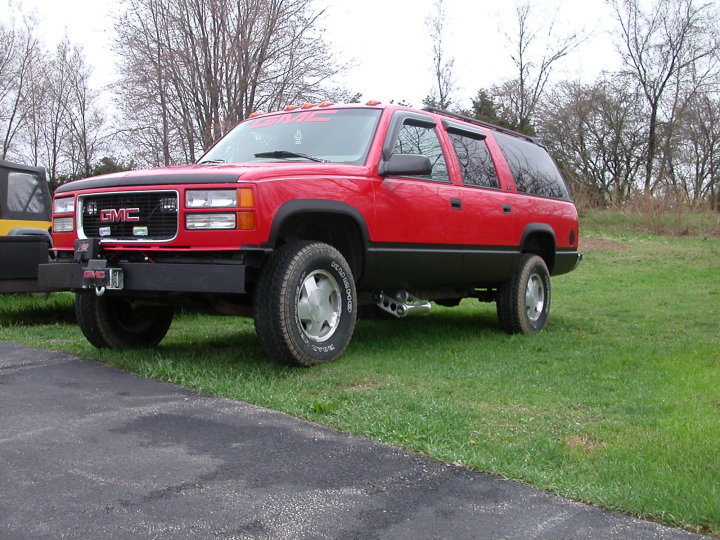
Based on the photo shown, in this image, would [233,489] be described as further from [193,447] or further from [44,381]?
[44,381]

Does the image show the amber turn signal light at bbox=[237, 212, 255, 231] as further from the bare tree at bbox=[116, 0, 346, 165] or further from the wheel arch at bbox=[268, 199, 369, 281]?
the bare tree at bbox=[116, 0, 346, 165]

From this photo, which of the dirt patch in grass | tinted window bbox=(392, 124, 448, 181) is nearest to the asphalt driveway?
tinted window bbox=(392, 124, 448, 181)

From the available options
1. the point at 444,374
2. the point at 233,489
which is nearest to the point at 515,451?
the point at 233,489

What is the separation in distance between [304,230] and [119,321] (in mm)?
1790

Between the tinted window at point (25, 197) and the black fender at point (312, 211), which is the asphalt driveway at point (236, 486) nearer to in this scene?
the black fender at point (312, 211)

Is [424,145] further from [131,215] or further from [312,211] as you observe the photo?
[131,215]

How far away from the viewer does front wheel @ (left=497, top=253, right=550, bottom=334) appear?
7.70 meters

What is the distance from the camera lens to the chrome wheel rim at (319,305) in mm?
5422

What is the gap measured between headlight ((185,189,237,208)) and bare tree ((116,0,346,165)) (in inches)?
619

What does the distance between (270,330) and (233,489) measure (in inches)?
81.4

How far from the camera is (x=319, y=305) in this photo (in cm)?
553

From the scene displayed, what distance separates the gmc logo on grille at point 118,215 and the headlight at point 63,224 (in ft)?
1.32

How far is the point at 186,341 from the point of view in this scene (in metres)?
7.03

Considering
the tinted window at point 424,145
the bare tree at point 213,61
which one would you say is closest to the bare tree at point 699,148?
the bare tree at point 213,61
